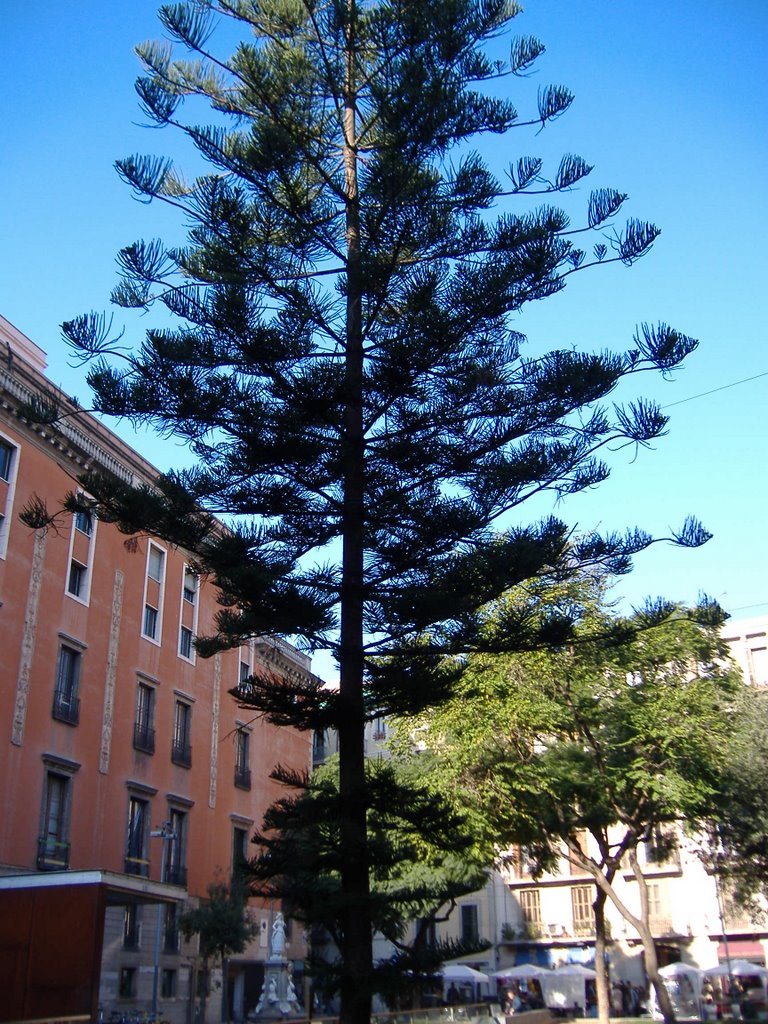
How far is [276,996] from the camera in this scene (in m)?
23.5

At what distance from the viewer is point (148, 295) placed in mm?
9078

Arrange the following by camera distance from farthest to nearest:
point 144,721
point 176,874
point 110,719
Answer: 1. point 176,874
2. point 144,721
3. point 110,719

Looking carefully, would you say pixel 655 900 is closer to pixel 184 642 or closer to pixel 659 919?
pixel 659 919

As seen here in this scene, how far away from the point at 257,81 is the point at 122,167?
1.47 metres

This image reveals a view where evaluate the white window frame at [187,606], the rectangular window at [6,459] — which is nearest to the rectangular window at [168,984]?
the white window frame at [187,606]

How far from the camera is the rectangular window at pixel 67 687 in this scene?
22.0 metres

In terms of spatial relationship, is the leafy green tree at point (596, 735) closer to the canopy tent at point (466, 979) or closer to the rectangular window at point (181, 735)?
the rectangular window at point (181, 735)

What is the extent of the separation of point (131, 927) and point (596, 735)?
12.0 metres

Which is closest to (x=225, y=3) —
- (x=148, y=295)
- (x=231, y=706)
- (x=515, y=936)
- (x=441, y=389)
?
(x=148, y=295)

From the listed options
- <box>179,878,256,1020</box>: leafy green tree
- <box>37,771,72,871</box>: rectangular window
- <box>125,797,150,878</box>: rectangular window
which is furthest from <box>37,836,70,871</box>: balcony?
<box>179,878,256,1020</box>: leafy green tree

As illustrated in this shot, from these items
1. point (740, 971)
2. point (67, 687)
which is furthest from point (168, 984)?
point (740, 971)

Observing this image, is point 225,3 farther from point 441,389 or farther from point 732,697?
point 732,697

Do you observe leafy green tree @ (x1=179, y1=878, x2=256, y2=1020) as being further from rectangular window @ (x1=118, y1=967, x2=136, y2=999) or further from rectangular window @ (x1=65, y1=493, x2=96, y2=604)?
rectangular window @ (x1=65, y1=493, x2=96, y2=604)

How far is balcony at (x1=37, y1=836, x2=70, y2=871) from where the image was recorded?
67.1 feet
